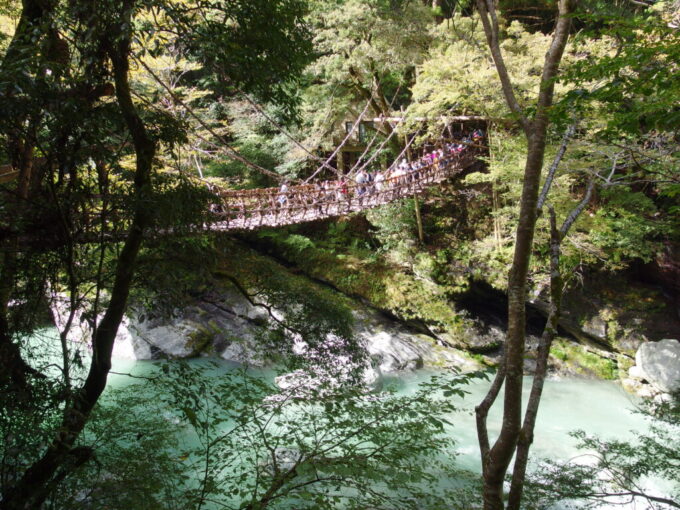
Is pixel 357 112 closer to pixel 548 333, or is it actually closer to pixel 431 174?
pixel 431 174

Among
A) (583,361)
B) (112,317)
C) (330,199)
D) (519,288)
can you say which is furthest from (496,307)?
(112,317)

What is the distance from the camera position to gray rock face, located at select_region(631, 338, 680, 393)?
5.01 metres

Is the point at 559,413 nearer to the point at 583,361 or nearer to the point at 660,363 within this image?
the point at 583,361

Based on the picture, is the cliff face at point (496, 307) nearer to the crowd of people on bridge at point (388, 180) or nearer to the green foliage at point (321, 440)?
the crowd of people on bridge at point (388, 180)

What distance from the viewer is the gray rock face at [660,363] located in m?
5.01

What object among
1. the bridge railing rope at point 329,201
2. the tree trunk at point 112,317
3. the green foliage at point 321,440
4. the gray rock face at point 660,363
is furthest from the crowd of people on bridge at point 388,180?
the tree trunk at point 112,317

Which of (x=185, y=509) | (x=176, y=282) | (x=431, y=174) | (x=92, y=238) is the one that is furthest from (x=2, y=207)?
(x=431, y=174)

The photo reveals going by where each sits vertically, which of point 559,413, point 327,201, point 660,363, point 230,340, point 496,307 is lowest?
point 559,413

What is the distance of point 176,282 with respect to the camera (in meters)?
1.81

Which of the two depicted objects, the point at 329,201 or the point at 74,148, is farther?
the point at 329,201

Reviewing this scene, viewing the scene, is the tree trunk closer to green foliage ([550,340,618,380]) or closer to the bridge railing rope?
the bridge railing rope

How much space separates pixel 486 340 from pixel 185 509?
204 inches

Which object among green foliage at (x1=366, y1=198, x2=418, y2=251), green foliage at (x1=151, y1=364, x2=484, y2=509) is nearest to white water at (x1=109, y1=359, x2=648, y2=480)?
green foliage at (x1=151, y1=364, x2=484, y2=509)

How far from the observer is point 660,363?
16.9 feet
